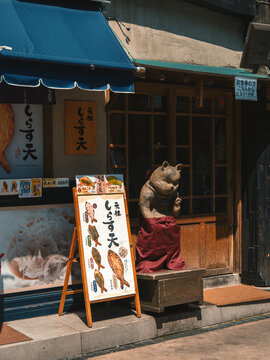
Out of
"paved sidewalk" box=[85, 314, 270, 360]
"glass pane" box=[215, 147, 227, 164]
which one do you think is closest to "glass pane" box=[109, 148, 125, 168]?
"glass pane" box=[215, 147, 227, 164]

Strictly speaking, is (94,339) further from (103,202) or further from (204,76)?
(204,76)

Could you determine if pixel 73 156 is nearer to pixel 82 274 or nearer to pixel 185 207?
pixel 82 274

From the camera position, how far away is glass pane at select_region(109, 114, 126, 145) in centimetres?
820

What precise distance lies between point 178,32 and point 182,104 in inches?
44.4

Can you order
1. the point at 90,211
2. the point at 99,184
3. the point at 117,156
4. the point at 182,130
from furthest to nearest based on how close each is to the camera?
1. the point at 182,130
2. the point at 117,156
3. the point at 99,184
4. the point at 90,211

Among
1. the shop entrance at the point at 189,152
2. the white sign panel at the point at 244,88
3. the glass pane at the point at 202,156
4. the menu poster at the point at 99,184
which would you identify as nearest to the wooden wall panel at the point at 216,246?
the shop entrance at the point at 189,152

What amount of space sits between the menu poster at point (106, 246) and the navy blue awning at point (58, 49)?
1.48 meters

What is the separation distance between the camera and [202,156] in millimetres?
9367

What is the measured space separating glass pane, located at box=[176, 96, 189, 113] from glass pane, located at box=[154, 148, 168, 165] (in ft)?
2.35

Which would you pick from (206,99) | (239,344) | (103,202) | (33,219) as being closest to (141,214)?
(103,202)

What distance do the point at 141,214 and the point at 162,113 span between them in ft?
6.30

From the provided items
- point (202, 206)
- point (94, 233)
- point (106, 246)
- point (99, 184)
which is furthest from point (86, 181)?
point (202, 206)

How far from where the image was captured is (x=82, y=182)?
6984mm

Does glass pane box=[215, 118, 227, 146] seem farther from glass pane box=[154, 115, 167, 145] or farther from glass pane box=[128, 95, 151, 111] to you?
glass pane box=[128, 95, 151, 111]
